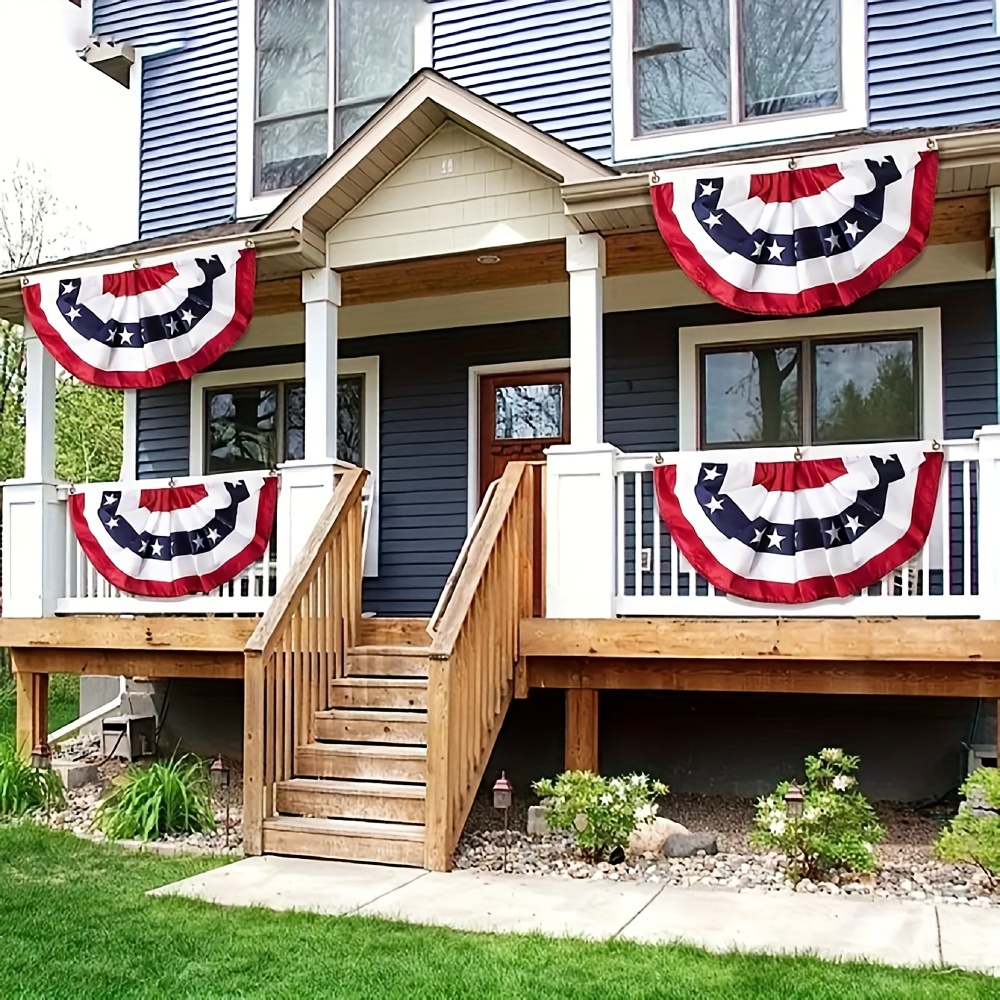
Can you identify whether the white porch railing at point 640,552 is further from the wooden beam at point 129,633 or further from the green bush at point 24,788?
the green bush at point 24,788

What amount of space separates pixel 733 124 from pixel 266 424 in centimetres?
463

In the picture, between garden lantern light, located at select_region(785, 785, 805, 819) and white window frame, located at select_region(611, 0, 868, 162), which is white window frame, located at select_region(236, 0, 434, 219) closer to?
white window frame, located at select_region(611, 0, 868, 162)

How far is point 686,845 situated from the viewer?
22.7 ft

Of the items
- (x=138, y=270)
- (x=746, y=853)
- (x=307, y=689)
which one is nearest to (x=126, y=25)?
(x=138, y=270)

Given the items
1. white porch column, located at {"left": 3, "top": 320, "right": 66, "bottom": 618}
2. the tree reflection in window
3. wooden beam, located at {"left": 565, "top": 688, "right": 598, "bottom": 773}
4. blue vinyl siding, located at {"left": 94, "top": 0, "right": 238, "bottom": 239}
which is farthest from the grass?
blue vinyl siding, located at {"left": 94, "top": 0, "right": 238, "bottom": 239}

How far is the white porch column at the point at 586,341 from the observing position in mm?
7641

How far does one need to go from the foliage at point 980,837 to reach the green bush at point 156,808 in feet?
13.8

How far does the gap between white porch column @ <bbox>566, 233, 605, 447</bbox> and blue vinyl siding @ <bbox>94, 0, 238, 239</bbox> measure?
13.7 ft

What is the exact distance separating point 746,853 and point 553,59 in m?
6.11

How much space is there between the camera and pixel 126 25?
11.2 metres

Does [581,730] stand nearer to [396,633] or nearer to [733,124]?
[396,633]

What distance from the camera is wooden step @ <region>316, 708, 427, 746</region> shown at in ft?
23.8

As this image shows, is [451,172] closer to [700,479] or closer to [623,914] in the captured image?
[700,479]

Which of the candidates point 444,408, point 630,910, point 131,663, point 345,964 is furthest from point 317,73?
point 345,964
